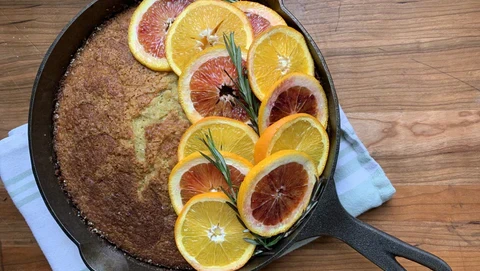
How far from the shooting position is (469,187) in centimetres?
198

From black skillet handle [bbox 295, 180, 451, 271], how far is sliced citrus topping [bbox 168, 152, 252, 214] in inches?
11.4

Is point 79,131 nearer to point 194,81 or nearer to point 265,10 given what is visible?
point 194,81

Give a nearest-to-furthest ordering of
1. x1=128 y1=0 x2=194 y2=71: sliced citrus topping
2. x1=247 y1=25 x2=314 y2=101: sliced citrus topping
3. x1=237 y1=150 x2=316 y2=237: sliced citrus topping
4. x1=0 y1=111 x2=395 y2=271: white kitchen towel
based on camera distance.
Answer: x1=237 y1=150 x2=316 y2=237: sliced citrus topping → x1=247 y1=25 x2=314 y2=101: sliced citrus topping → x1=128 y1=0 x2=194 y2=71: sliced citrus topping → x1=0 y1=111 x2=395 y2=271: white kitchen towel

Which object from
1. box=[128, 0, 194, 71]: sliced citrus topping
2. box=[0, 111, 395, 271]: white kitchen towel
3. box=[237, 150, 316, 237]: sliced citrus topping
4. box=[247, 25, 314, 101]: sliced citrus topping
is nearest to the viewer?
box=[237, 150, 316, 237]: sliced citrus topping

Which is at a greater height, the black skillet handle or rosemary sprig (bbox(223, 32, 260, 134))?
rosemary sprig (bbox(223, 32, 260, 134))

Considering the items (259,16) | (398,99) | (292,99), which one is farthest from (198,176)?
(398,99)

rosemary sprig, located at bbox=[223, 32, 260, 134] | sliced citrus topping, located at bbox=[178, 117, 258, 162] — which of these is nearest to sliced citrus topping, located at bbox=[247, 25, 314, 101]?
rosemary sprig, located at bbox=[223, 32, 260, 134]

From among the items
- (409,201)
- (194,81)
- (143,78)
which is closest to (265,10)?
(194,81)

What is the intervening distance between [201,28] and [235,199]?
608 millimetres

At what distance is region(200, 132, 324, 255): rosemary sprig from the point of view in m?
1.58

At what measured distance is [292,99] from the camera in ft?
5.43

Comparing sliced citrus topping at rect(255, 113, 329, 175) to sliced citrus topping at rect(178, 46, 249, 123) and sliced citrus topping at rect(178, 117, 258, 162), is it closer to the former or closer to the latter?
sliced citrus topping at rect(178, 117, 258, 162)

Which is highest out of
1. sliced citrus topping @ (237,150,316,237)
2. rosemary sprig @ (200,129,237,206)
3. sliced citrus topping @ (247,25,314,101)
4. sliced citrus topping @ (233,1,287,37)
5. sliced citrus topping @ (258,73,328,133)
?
sliced citrus topping @ (233,1,287,37)

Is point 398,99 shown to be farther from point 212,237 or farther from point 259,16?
point 212,237
